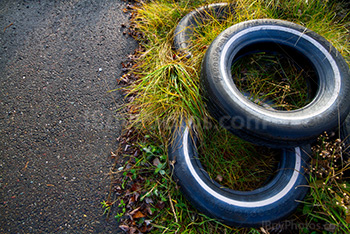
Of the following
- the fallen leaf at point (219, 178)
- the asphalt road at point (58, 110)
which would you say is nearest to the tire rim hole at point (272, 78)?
the fallen leaf at point (219, 178)

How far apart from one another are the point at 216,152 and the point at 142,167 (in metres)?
0.85

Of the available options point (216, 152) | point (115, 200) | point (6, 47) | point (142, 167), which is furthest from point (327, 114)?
point (6, 47)

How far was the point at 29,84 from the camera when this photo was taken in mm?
2955

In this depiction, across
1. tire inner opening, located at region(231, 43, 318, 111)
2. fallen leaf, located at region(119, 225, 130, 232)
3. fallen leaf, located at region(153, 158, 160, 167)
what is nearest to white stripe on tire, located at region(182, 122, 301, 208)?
Result: fallen leaf, located at region(153, 158, 160, 167)

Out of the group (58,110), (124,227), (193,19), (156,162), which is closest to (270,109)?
(156,162)

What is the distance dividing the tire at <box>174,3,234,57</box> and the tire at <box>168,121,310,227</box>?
1216 mm

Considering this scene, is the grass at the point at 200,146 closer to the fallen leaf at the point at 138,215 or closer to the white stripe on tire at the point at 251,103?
the fallen leaf at the point at 138,215

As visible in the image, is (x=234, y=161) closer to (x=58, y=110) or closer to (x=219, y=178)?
(x=219, y=178)

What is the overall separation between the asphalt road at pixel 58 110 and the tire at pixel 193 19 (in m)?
0.81

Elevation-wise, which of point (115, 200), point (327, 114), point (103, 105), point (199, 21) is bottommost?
point (115, 200)

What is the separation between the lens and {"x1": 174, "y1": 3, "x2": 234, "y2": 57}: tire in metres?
2.71

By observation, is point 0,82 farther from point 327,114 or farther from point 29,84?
point 327,114

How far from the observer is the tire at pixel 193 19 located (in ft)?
8.90

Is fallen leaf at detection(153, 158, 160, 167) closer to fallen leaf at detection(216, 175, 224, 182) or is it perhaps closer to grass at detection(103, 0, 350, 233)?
grass at detection(103, 0, 350, 233)
